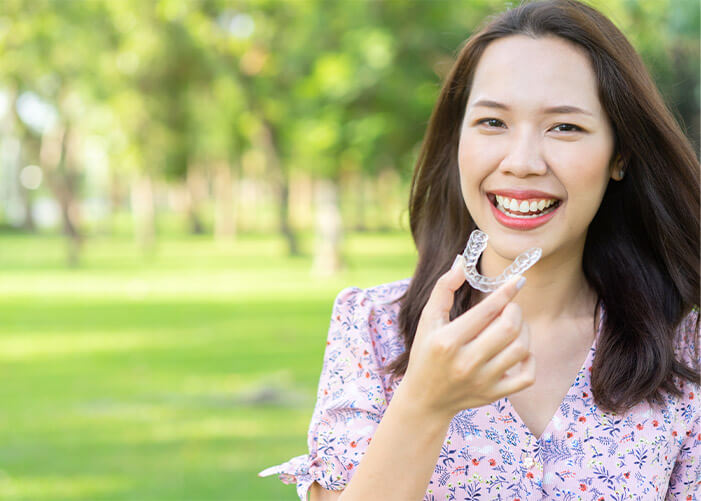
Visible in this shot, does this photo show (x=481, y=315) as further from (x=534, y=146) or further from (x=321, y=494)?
(x=321, y=494)

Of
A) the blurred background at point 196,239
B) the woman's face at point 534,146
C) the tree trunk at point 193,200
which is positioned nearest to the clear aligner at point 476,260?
the woman's face at point 534,146

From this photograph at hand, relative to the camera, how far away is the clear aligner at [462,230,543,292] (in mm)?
1883

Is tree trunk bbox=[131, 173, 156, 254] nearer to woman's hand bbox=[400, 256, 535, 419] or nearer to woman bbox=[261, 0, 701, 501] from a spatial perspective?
woman bbox=[261, 0, 701, 501]

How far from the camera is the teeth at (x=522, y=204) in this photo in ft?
6.48

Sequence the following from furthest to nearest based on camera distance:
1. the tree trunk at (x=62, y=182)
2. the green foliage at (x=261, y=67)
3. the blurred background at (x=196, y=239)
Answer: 1. the tree trunk at (x=62, y=182)
2. the green foliage at (x=261, y=67)
3. the blurred background at (x=196, y=239)

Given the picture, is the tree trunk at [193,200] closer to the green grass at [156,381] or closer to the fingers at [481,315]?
the green grass at [156,381]

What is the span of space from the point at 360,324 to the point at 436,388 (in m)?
0.65

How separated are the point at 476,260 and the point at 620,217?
26.3 inches

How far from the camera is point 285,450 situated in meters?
8.00

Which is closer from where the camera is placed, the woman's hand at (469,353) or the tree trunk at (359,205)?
the woman's hand at (469,353)

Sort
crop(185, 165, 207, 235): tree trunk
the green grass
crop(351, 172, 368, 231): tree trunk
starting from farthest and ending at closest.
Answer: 1. crop(351, 172, 368, 231): tree trunk
2. crop(185, 165, 207, 235): tree trunk
3. the green grass

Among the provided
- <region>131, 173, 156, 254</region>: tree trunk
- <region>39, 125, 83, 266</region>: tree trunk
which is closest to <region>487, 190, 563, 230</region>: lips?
<region>39, 125, 83, 266</region>: tree trunk

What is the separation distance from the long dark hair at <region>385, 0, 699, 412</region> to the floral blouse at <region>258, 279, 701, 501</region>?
0.05m

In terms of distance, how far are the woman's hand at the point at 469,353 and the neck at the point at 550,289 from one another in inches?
25.7
